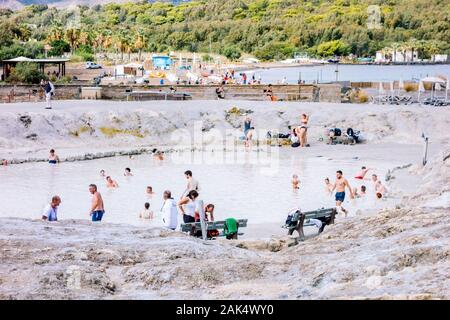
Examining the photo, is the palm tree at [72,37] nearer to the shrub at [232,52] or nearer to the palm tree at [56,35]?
the palm tree at [56,35]

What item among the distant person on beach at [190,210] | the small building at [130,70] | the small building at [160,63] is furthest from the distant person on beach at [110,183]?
the small building at [160,63]

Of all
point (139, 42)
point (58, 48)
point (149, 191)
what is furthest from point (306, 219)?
point (139, 42)

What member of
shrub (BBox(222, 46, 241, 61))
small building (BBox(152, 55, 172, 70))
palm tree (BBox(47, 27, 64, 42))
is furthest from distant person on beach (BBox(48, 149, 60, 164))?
shrub (BBox(222, 46, 241, 61))

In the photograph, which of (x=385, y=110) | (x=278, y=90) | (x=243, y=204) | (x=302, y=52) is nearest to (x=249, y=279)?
(x=243, y=204)

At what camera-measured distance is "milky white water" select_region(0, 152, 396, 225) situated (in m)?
15.2

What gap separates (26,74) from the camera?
3803 centimetres

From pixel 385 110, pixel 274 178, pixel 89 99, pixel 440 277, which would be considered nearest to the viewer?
pixel 440 277

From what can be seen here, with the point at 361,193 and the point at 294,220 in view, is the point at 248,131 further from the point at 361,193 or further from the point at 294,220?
the point at 294,220

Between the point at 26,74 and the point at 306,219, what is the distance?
28.0m

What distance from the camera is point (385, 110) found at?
91.2 ft

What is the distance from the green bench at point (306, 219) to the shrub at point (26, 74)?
27.7 m

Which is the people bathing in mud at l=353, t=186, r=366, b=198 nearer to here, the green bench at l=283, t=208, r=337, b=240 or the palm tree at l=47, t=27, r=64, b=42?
the green bench at l=283, t=208, r=337, b=240
